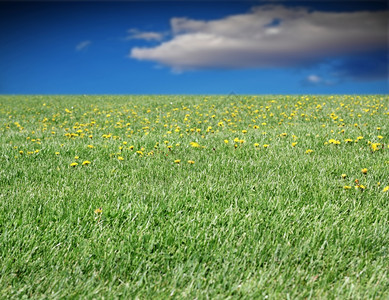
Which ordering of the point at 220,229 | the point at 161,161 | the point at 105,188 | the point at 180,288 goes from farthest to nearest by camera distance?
1. the point at 161,161
2. the point at 105,188
3. the point at 220,229
4. the point at 180,288

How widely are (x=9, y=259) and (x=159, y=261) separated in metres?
1.10

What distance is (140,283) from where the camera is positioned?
2.26 m

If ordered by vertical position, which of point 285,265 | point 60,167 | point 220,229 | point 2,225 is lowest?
point 285,265

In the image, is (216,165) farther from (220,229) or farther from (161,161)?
(220,229)

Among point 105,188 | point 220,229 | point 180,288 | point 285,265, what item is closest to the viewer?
point 180,288

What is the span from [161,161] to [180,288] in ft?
9.70

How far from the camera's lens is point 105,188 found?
3.84 m

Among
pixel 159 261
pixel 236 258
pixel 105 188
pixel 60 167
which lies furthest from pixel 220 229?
pixel 60 167

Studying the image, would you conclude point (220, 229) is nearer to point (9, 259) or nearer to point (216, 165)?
point (9, 259)

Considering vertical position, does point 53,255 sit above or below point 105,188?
below

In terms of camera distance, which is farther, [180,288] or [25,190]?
[25,190]

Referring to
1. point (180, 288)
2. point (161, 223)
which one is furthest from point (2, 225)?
point (180, 288)

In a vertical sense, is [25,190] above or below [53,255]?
above

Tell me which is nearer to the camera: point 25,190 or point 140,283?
point 140,283
